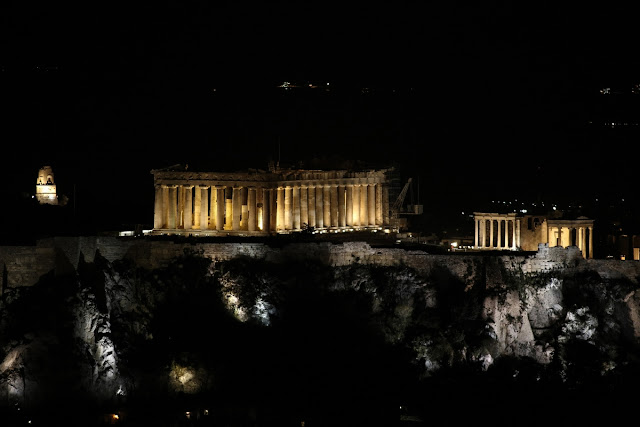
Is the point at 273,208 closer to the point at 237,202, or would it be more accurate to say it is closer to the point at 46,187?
the point at 237,202

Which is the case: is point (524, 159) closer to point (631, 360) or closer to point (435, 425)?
point (631, 360)

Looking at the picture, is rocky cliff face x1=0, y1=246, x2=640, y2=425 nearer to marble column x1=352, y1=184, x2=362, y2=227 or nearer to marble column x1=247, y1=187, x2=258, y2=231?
marble column x1=247, y1=187, x2=258, y2=231

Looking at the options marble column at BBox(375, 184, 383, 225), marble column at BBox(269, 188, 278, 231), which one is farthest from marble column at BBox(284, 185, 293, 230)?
marble column at BBox(375, 184, 383, 225)

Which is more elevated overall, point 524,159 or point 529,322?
point 524,159

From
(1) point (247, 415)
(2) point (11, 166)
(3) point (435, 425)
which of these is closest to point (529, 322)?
(3) point (435, 425)

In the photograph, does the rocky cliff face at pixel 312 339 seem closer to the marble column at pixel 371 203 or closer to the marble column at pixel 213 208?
the marble column at pixel 213 208
